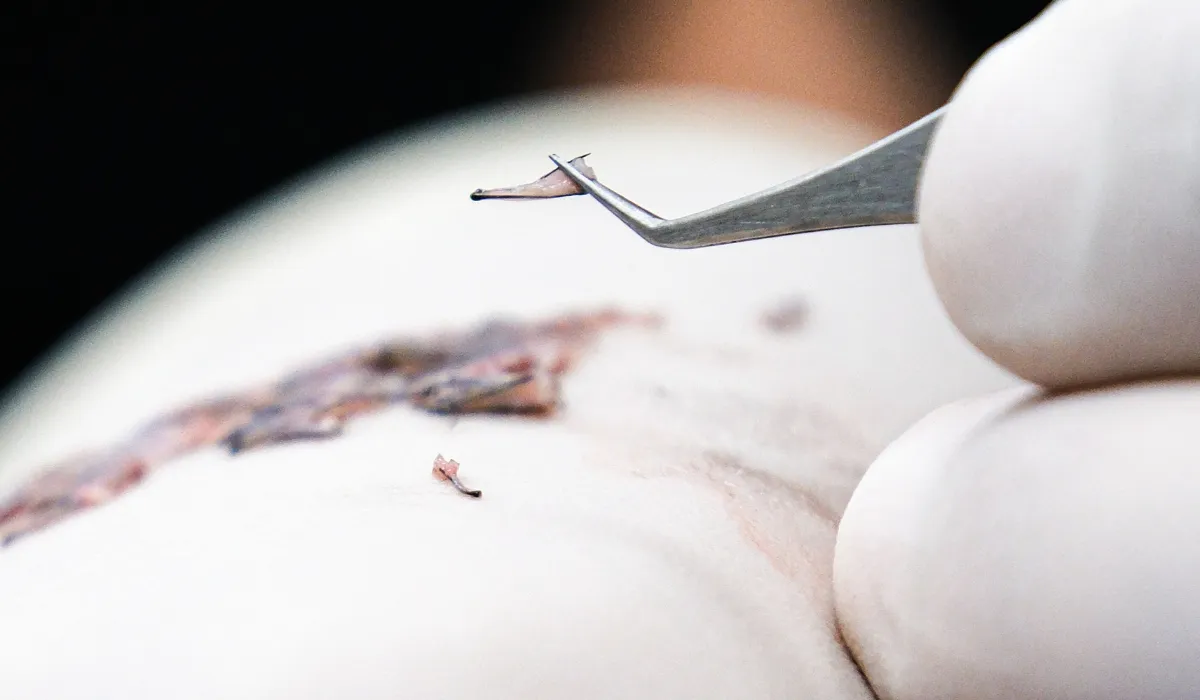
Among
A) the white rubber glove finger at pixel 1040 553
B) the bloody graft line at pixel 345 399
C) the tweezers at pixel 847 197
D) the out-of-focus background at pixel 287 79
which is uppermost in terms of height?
the out-of-focus background at pixel 287 79

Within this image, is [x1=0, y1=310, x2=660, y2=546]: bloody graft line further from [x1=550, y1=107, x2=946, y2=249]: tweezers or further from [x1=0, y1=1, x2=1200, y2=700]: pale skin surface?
[x1=550, y1=107, x2=946, y2=249]: tweezers

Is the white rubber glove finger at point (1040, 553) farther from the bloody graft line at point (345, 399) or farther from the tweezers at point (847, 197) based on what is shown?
the bloody graft line at point (345, 399)

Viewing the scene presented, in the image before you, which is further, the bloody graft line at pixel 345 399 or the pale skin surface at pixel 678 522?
the bloody graft line at pixel 345 399

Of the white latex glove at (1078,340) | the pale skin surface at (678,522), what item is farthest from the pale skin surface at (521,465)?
the white latex glove at (1078,340)

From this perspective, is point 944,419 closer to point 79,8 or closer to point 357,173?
point 357,173

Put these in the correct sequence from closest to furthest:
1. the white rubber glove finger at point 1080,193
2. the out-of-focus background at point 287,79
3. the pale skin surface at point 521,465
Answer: the white rubber glove finger at point 1080,193
the pale skin surface at point 521,465
the out-of-focus background at point 287,79

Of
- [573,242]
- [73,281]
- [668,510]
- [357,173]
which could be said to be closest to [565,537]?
[668,510]

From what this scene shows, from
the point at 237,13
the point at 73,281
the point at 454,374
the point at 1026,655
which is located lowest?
the point at 1026,655
